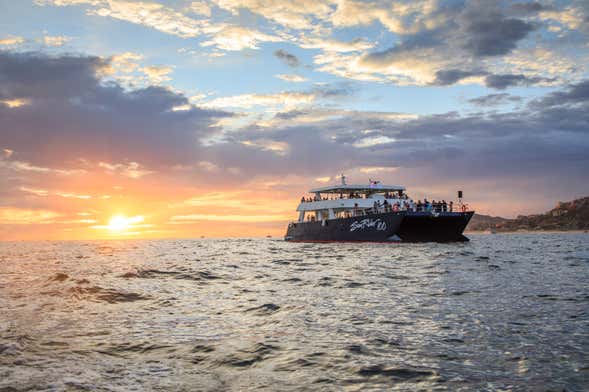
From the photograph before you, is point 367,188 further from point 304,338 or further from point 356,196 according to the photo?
point 304,338

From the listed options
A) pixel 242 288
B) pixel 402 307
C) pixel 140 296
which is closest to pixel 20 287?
pixel 140 296

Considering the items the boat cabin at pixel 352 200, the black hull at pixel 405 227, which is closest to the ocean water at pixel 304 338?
the black hull at pixel 405 227

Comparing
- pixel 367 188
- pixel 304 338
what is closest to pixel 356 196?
pixel 367 188

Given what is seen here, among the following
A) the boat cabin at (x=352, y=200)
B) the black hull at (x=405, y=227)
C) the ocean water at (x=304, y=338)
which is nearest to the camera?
the ocean water at (x=304, y=338)

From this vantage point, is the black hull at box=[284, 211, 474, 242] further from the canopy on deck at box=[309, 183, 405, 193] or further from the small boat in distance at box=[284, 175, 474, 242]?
the canopy on deck at box=[309, 183, 405, 193]

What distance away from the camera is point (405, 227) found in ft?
138

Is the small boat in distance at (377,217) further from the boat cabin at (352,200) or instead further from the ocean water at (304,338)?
the ocean water at (304,338)

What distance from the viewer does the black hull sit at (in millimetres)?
41406

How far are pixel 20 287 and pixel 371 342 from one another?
45.6 feet

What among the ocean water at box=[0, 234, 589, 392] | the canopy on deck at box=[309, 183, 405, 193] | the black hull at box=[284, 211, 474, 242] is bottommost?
the ocean water at box=[0, 234, 589, 392]

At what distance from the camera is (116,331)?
8375 mm

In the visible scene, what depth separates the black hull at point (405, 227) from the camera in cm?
4141

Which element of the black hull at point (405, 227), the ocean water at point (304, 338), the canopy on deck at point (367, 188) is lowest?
the ocean water at point (304, 338)

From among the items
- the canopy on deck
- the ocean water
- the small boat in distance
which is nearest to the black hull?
the small boat in distance
